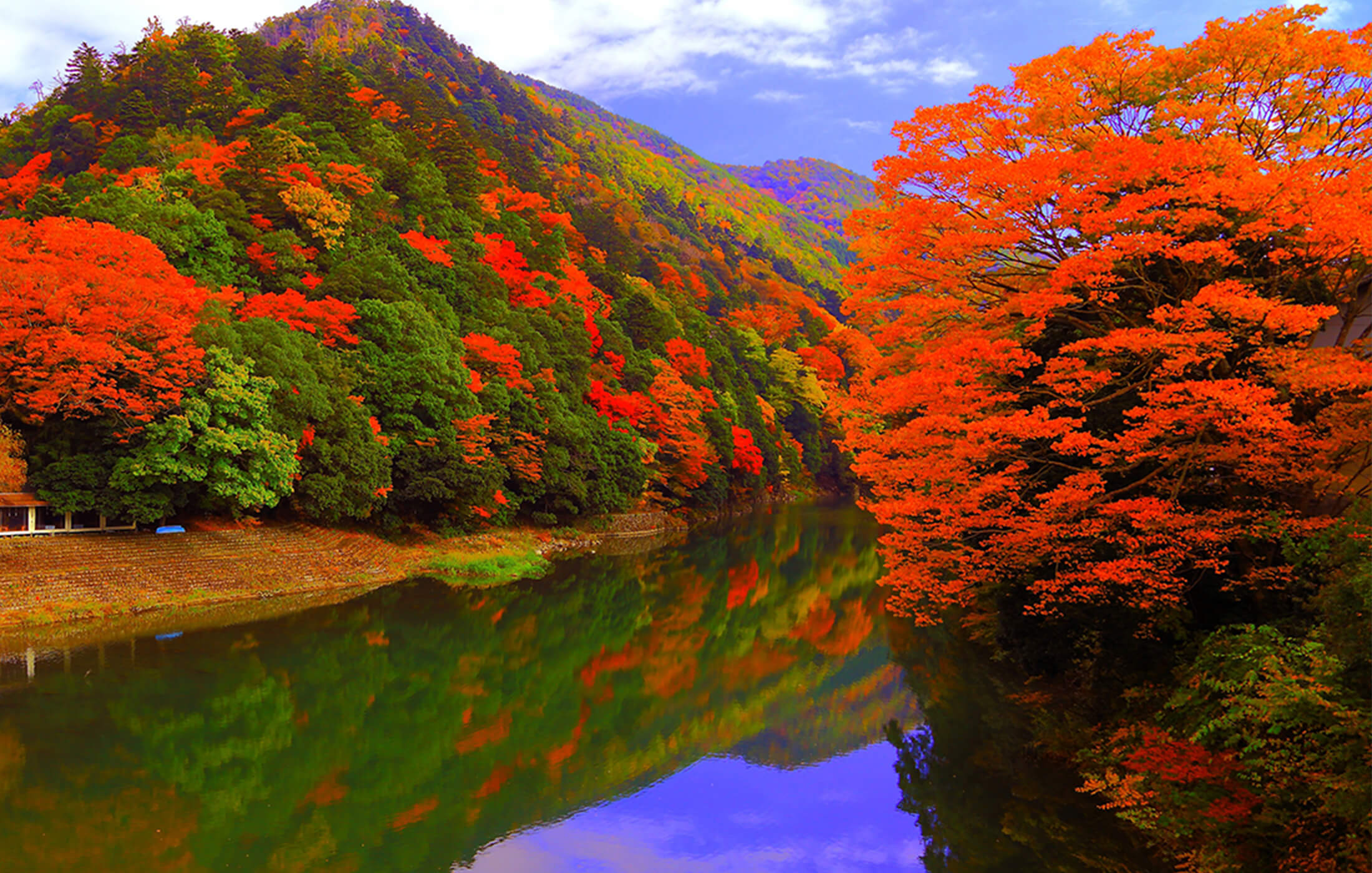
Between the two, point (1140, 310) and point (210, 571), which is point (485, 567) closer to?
point (210, 571)

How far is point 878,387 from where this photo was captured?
14711 millimetres

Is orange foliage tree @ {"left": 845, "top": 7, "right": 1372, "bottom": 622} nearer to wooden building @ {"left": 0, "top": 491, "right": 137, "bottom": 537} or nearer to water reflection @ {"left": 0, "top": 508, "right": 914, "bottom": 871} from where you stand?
water reflection @ {"left": 0, "top": 508, "right": 914, "bottom": 871}

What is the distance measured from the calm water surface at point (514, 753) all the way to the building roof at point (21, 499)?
19.5ft

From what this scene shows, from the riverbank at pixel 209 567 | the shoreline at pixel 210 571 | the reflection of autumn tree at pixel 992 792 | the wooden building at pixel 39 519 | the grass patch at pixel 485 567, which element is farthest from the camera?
the grass patch at pixel 485 567

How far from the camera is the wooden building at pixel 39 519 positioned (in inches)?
866

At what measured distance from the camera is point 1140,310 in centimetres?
1282

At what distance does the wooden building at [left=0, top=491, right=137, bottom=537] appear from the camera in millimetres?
21984

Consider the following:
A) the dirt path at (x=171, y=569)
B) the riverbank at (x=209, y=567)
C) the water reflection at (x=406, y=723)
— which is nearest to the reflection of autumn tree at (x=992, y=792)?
the water reflection at (x=406, y=723)

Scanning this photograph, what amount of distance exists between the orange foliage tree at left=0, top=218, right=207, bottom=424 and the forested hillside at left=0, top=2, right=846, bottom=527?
0.23 feet

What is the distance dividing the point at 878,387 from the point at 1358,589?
8.27m

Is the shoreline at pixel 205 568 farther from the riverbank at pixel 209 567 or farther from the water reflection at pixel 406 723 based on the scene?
the water reflection at pixel 406 723

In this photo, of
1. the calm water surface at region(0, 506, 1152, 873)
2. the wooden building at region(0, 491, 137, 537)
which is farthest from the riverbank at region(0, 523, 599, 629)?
→ the calm water surface at region(0, 506, 1152, 873)

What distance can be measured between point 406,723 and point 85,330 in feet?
47.0

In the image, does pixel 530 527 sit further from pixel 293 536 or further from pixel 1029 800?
pixel 1029 800
